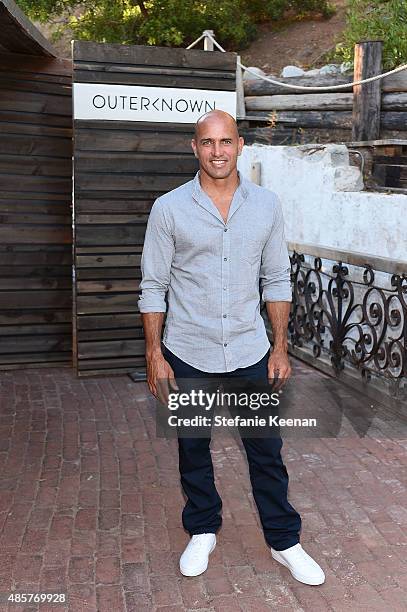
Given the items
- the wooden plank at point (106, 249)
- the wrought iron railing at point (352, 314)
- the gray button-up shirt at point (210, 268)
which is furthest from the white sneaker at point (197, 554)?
the wooden plank at point (106, 249)

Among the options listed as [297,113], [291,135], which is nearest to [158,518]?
[291,135]

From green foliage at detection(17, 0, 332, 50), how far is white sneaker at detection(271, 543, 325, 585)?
13639 millimetres

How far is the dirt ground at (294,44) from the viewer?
59.7 ft

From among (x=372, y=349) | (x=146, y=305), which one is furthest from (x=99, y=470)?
(x=372, y=349)

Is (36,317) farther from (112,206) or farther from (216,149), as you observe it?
(216,149)

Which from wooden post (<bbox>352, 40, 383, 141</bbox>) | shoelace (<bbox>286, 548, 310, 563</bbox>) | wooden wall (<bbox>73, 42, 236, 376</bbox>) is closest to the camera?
shoelace (<bbox>286, 548, 310, 563</bbox>)

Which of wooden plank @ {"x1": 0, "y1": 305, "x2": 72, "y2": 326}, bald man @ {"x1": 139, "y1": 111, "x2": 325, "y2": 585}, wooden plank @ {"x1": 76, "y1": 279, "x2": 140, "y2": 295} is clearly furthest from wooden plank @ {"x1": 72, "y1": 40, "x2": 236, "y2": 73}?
bald man @ {"x1": 139, "y1": 111, "x2": 325, "y2": 585}

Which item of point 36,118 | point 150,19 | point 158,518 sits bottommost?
point 158,518

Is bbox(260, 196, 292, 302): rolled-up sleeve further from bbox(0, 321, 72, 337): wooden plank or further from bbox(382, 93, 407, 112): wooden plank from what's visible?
bbox(382, 93, 407, 112): wooden plank

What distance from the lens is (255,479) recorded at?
11.1 feet

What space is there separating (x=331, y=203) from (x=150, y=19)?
1041cm

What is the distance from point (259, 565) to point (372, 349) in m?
2.73

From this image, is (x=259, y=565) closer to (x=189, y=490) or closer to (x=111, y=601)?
(x=189, y=490)

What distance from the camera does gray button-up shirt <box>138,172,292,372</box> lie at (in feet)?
10.4
